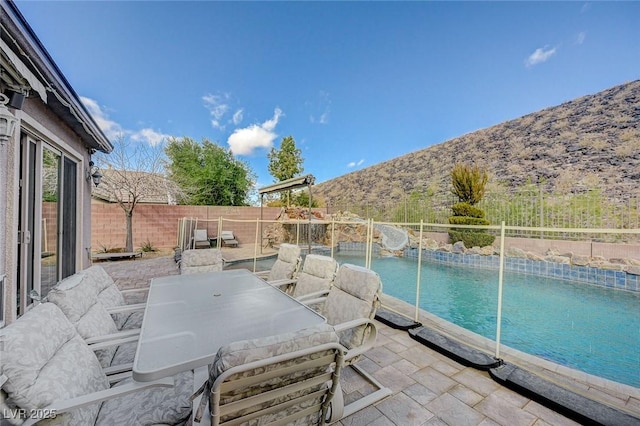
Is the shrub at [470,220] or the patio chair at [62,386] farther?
the shrub at [470,220]

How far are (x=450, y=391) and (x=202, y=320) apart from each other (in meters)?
2.04

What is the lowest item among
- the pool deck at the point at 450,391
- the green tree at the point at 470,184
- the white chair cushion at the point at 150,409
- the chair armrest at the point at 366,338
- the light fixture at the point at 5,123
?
the pool deck at the point at 450,391

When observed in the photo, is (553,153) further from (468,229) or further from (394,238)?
(394,238)

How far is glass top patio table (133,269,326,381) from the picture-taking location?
1.31 metres

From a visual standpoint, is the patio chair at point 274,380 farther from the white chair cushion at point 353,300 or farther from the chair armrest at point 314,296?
the chair armrest at point 314,296

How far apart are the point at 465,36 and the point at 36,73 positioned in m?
10.2

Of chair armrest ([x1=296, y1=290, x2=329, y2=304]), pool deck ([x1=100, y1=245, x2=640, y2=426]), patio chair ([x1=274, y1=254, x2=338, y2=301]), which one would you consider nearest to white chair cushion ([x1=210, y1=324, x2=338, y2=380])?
pool deck ([x1=100, y1=245, x2=640, y2=426])

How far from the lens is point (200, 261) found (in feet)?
12.2

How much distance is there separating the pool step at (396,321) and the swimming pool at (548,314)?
6.12ft

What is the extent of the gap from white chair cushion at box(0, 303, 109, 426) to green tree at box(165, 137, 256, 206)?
47.9ft

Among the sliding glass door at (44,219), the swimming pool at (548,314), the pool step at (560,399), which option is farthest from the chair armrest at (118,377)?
the swimming pool at (548,314)

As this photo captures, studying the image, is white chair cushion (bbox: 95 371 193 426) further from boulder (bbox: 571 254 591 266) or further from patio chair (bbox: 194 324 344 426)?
boulder (bbox: 571 254 591 266)

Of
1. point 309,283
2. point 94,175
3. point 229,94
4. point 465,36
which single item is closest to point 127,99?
point 229,94

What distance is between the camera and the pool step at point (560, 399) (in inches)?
67.1
